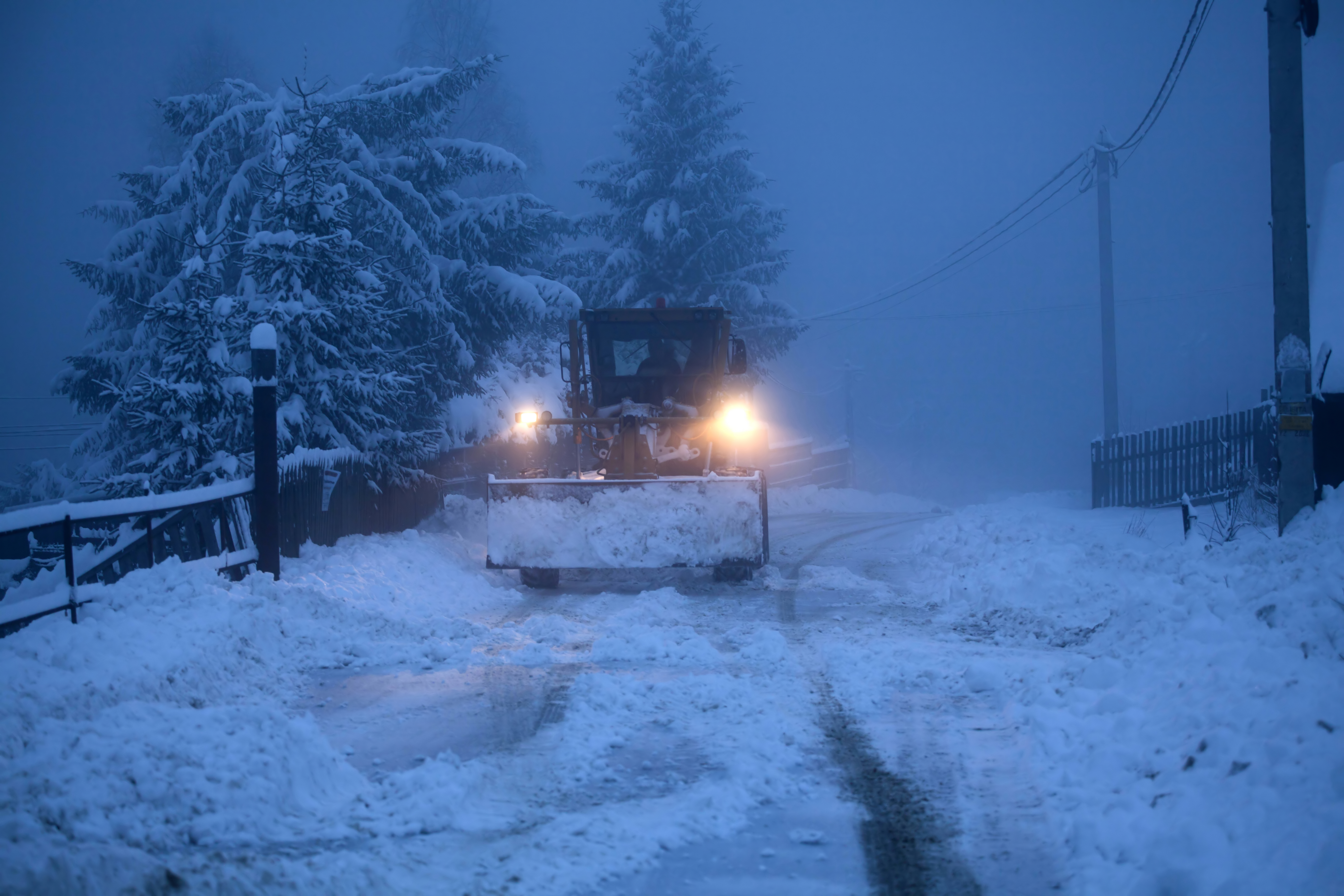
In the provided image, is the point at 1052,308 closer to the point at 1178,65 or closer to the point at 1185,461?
the point at 1178,65

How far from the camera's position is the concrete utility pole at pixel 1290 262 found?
26.6 ft

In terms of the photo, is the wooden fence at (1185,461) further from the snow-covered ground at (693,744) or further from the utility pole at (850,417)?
the utility pole at (850,417)

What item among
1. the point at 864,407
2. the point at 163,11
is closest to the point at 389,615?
Answer: the point at 163,11

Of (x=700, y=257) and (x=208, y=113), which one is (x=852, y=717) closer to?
(x=208, y=113)

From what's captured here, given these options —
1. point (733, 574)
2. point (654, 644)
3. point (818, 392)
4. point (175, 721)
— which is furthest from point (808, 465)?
point (818, 392)

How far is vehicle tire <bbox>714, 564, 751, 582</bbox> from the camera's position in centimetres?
1030

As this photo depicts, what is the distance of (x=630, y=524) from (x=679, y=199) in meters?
15.5

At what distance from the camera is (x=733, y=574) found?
34.1ft

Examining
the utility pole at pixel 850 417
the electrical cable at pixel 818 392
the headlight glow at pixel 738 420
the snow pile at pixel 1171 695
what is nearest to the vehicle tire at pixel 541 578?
the headlight glow at pixel 738 420

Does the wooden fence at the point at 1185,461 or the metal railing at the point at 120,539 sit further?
the wooden fence at the point at 1185,461

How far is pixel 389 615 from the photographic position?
8.21m

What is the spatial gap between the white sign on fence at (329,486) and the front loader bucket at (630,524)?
242 cm

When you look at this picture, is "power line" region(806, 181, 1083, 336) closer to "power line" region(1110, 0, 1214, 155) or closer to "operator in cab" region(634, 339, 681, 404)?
"power line" region(1110, 0, 1214, 155)

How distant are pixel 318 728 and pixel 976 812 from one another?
3.25m
